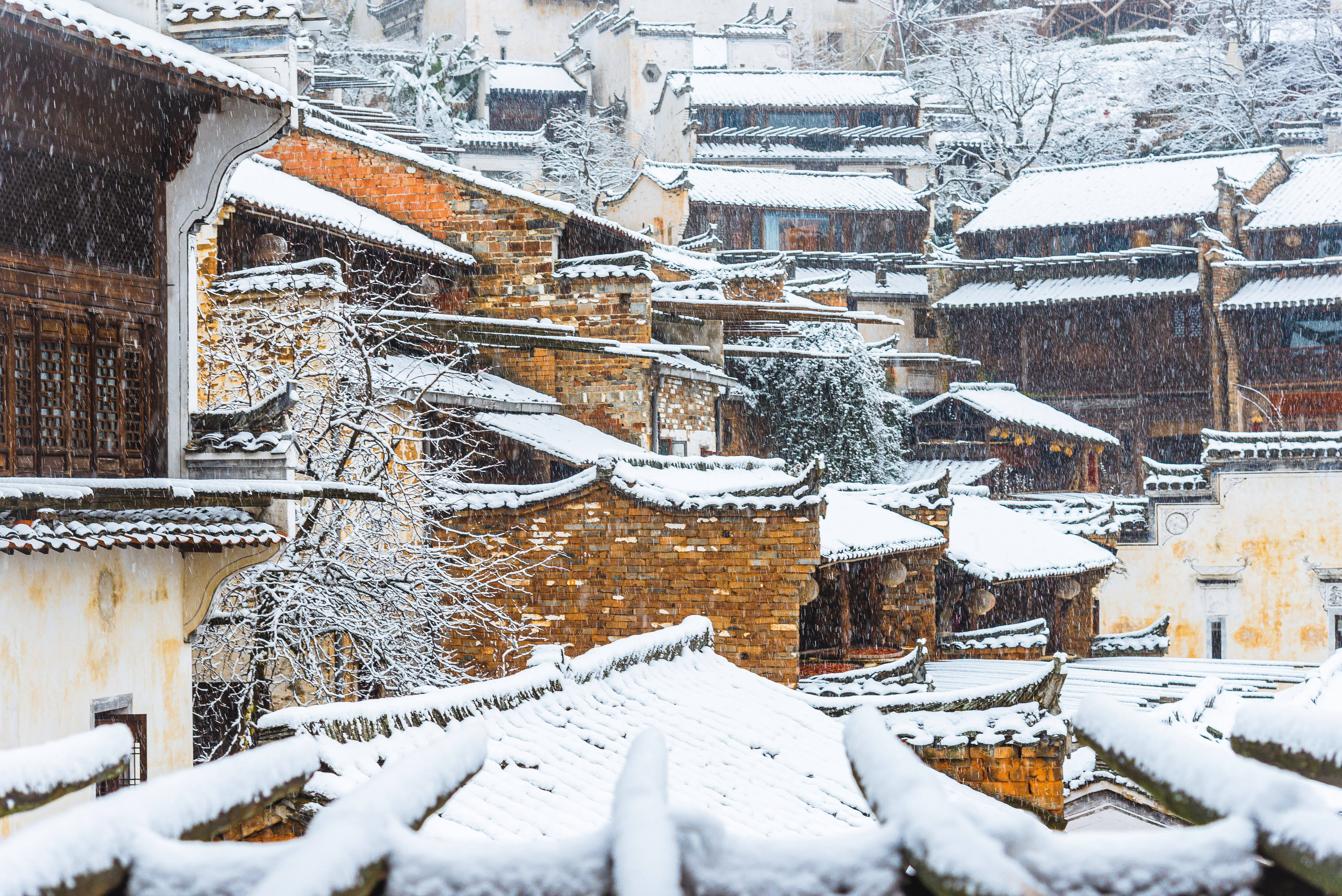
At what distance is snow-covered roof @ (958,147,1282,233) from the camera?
1484 inches

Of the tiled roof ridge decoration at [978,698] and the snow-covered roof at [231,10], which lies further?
the tiled roof ridge decoration at [978,698]

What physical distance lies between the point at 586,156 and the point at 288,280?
3648 cm

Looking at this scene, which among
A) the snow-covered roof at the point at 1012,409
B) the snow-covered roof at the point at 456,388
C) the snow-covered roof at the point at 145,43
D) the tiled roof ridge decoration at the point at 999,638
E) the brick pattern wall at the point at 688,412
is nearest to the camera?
the snow-covered roof at the point at 145,43

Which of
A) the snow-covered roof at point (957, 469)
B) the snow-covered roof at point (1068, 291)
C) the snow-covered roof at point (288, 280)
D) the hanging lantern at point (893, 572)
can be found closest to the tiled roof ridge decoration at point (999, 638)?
the hanging lantern at point (893, 572)

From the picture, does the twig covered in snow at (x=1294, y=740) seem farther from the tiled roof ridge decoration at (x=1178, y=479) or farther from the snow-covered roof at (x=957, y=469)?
the snow-covered roof at (x=957, y=469)

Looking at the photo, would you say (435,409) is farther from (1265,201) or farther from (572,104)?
(572,104)

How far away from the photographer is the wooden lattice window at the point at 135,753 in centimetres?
864

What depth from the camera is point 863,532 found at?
1752 cm

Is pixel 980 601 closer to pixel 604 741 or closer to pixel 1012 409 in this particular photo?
pixel 1012 409

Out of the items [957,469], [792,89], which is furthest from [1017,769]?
[792,89]

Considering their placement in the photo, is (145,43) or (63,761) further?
(145,43)

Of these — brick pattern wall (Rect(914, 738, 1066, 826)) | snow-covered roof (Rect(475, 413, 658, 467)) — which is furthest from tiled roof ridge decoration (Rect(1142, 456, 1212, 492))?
brick pattern wall (Rect(914, 738, 1066, 826))

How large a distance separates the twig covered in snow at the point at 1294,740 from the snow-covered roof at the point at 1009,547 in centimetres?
1829

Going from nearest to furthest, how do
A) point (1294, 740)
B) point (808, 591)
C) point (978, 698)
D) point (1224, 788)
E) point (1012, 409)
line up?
point (1224, 788), point (1294, 740), point (978, 698), point (808, 591), point (1012, 409)
